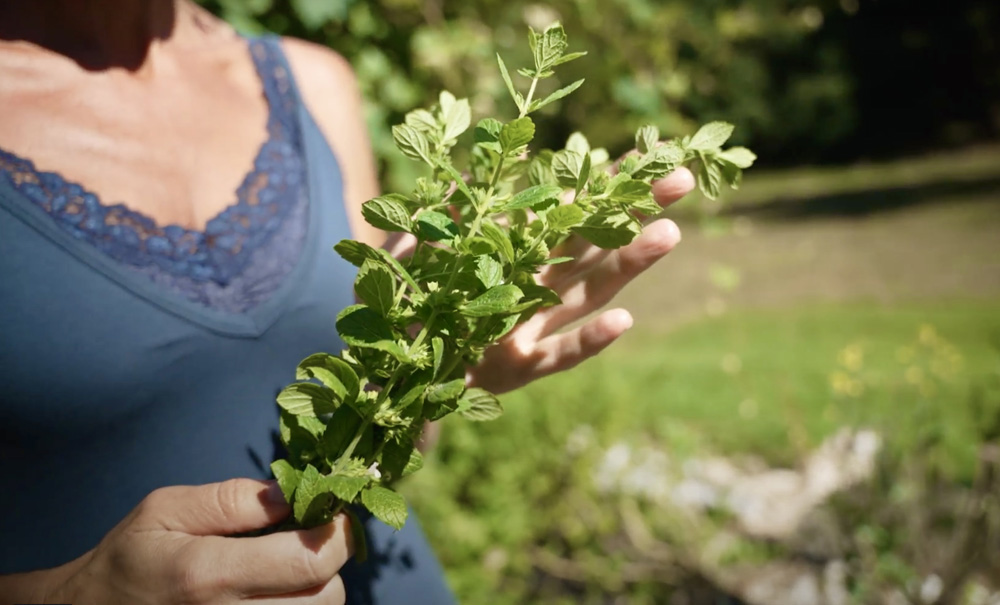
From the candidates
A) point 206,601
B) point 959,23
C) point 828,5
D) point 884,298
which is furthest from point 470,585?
point 959,23

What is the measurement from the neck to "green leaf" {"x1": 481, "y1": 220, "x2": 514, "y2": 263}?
960 mm

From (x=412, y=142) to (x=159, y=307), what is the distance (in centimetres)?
57

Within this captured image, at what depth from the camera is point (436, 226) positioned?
879 millimetres

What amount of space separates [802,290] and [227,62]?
9.24 meters

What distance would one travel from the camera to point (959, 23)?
20031mm

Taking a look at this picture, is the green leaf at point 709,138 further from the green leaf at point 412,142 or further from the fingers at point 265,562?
the fingers at point 265,562

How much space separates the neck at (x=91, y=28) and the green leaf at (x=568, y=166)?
0.94 m

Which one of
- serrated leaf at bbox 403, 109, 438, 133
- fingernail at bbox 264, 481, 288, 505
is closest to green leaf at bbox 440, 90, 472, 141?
serrated leaf at bbox 403, 109, 438, 133

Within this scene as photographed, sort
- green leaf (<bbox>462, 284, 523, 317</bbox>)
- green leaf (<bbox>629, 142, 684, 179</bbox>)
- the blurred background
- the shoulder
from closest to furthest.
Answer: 1. green leaf (<bbox>462, 284, 523, 317</bbox>)
2. green leaf (<bbox>629, 142, 684, 179</bbox>)
3. the shoulder
4. the blurred background

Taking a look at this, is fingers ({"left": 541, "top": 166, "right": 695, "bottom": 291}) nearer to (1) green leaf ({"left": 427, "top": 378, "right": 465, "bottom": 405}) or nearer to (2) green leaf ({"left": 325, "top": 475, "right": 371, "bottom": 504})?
(1) green leaf ({"left": 427, "top": 378, "right": 465, "bottom": 405})

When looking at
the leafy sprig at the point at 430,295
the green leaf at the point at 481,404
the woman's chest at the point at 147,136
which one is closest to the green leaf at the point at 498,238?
the leafy sprig at the point at 430,295

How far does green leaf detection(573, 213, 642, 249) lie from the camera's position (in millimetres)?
A: 915

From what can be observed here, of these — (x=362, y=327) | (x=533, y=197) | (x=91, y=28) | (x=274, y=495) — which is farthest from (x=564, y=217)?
(x=91, y=28)

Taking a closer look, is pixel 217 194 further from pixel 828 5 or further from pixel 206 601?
pixel 828 5
